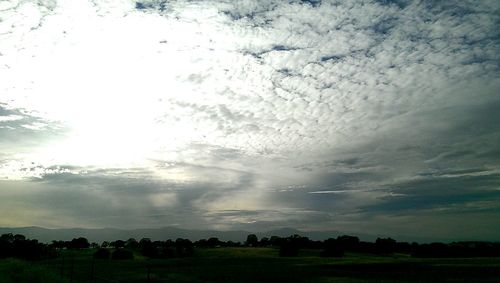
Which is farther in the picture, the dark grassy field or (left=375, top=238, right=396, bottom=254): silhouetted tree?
(left=375, top=238, right=396, bottom=254): silhouetted tree

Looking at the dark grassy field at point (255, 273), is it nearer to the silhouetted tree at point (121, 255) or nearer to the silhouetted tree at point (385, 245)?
the silhouetted tree at point (121, 255)

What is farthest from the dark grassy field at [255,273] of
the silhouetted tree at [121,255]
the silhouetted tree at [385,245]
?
the silhouetted tree at [385,245]

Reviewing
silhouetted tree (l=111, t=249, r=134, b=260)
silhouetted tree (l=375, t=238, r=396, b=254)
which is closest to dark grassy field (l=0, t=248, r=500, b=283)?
silhouetted tree (l=111, t=249, r=134, b=260)

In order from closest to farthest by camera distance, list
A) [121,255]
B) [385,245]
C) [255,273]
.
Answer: [255,273]
[121,255]
[385,245]

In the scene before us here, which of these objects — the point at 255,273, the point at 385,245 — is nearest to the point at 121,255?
the point at 255,273

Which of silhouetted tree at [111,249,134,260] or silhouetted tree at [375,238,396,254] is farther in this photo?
silhouetted tree at [375,238,396,254]

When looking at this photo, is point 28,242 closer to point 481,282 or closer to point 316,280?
point 316,280

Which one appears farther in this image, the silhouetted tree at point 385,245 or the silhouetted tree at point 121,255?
the silhouetted tree at point 385,245

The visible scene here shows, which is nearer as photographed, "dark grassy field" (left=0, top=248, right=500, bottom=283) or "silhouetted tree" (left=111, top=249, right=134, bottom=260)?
"dark grassy field" (left=0, top=248, right=500, bottom=283)

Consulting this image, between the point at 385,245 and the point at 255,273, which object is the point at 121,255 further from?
the point at 385,245

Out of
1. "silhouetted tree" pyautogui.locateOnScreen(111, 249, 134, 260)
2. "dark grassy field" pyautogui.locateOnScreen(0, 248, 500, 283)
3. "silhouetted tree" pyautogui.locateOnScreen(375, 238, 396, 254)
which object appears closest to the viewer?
"dark grassy field" pyautogui.locateOnScreen(0, 248, 500, 283)

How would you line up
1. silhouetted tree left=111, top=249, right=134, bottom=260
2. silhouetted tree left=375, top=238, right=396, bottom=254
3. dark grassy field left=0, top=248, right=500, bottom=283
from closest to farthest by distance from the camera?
dark grassy field left=0, top=248, right=500, bottom=283
silhouetted tree left=111, top=249, right=134, bottom=260
silhouetted tree left=375, top=238, right=396, bottom=254

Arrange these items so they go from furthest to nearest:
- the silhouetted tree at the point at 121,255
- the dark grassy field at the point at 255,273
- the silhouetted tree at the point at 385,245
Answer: the silhouetted tree at the point at 385,245 < the silhouetted tree at the point at 121,255 < the dark grassy field at the point at 255,273

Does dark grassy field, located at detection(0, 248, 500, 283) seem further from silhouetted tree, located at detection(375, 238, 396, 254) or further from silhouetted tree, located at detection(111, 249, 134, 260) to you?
silhouetted tree, located at detection(375, 238, 396, 254)
